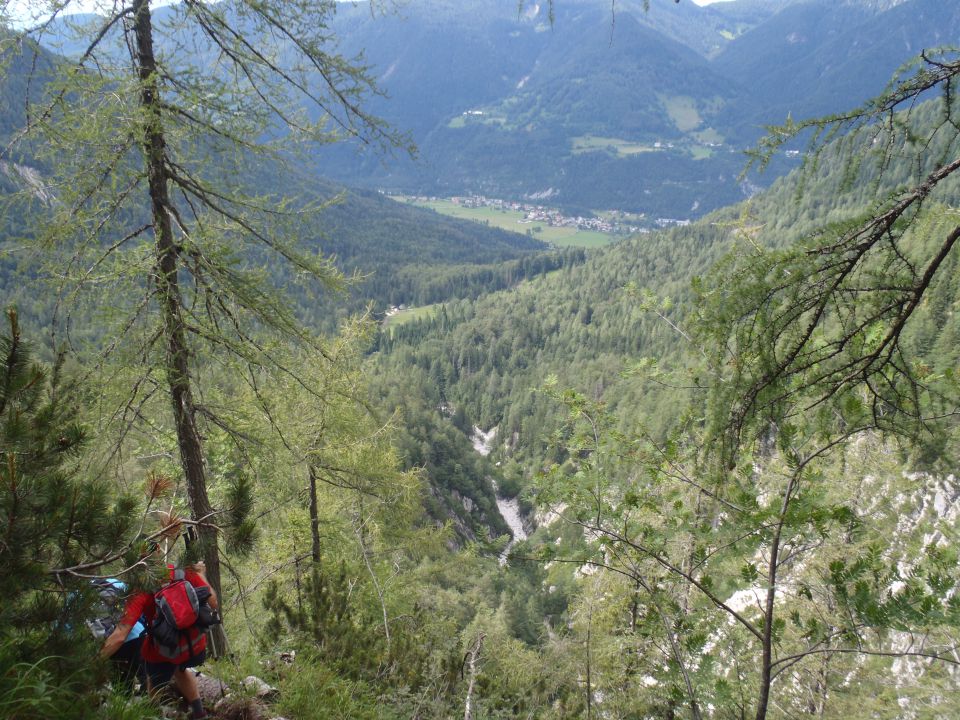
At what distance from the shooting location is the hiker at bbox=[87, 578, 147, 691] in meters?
2.35

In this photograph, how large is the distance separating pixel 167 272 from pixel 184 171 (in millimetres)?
936

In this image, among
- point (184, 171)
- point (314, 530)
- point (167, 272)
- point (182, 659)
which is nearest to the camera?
point (182, 659)

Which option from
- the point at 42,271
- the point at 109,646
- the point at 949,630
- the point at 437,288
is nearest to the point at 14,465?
the point at 109,646

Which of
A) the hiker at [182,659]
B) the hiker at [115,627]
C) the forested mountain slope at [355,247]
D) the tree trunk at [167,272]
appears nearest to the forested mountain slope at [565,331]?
the forested mountain slope at [355,247]

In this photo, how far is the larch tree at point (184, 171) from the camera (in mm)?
4160

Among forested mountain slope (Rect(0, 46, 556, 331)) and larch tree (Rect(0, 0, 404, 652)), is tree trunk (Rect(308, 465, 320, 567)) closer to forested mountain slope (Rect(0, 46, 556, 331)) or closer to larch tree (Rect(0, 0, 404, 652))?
larch tree (Rect(0, 0, 404, 652))

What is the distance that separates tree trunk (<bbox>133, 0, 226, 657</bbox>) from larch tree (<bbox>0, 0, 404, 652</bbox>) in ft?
0.05

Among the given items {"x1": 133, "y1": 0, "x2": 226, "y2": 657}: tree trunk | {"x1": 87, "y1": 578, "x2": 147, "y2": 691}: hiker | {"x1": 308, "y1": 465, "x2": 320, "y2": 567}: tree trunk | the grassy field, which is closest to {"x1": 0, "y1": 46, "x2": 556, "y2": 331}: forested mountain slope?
{"x1": 133, "y1": 0, "x2": 226, "y2": 657}: tree trunk

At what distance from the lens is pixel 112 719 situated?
2320mm

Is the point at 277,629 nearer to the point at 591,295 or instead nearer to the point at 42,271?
the point at 42,271

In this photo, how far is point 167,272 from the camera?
4.60 meters

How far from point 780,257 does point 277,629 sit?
6470 millimetres

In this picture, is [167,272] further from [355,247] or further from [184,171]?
[355,247]

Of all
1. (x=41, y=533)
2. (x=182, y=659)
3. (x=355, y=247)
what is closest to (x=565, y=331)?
(x=355, y=247)
